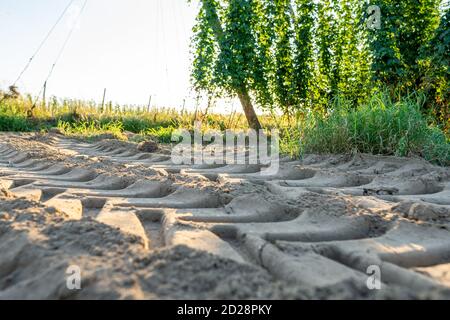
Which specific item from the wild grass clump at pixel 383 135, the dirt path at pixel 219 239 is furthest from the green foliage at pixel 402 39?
the dirt path at pixel 219 239

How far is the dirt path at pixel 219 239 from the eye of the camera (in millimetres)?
975

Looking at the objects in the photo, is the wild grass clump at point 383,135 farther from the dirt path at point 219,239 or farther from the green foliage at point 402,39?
the green foliage at point 402,39

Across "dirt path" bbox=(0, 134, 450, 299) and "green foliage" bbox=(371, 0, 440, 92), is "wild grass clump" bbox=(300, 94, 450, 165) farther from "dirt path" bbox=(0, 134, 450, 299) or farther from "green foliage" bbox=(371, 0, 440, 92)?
"green foliage" bbox=(371, 0, 440, 92)

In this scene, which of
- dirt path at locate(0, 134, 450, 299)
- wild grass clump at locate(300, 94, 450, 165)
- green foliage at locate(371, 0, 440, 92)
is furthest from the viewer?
green foliage at locate(371, 0, 440, 92)

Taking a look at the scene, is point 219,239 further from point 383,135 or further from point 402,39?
point 402,39

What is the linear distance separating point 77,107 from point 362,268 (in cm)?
1109

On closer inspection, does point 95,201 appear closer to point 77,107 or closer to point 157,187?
point 157,187

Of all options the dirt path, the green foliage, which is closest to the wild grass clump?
the dirt path

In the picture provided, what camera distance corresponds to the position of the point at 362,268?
1145 mm

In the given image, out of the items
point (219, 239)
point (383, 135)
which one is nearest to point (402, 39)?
point (383, 135)

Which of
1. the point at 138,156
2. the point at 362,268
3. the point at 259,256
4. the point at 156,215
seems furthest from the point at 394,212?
the point at 138,156

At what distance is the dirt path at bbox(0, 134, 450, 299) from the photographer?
0.97m

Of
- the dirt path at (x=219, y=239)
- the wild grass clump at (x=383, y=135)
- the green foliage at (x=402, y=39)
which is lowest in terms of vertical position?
the dirt path at (x=219, y=239)
